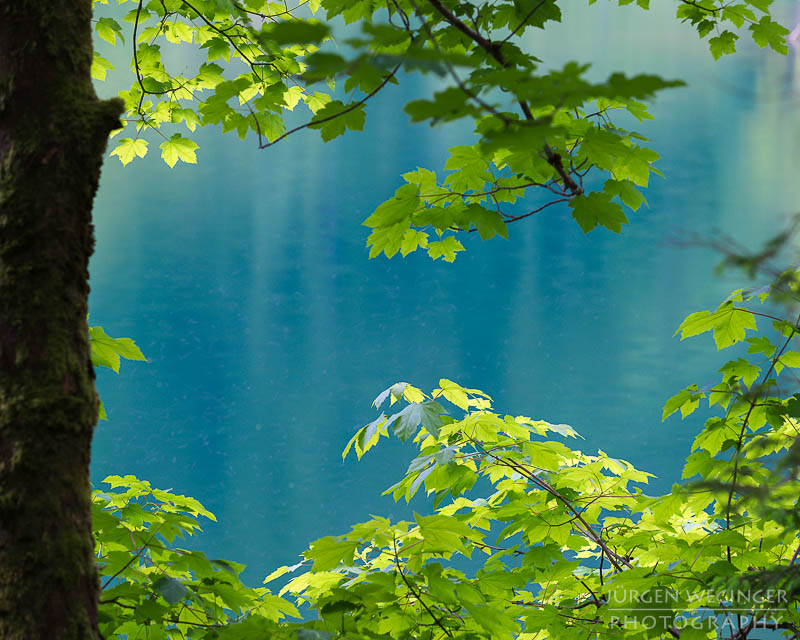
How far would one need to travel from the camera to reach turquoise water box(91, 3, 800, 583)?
4.14m

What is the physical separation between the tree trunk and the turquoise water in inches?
136

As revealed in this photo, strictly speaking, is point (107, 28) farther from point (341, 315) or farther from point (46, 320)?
point (341, 315)

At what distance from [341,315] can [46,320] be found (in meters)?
3.58

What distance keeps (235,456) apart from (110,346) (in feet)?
10.2

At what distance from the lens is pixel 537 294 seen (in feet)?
14.5

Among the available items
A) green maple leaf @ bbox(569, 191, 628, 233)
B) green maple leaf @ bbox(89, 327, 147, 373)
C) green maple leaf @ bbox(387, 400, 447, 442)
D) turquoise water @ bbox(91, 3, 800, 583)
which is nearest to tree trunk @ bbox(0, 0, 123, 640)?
green maple leaf @ bbox(89, 327, 147, 373)

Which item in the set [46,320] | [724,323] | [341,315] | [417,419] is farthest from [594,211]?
[341,315]

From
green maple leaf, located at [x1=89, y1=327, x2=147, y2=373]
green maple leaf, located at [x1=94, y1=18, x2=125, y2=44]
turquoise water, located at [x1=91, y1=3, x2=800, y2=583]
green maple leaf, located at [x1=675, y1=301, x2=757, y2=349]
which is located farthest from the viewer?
turquoise water, located at [x1=91, y1=3, x2=800, y2=583]

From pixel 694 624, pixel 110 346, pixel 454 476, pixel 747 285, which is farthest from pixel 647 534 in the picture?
pixel 110 346

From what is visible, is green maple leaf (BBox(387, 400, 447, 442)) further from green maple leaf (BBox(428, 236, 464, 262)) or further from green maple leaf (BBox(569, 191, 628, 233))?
green maple leaf (BBox(569, 191, 628, 233))

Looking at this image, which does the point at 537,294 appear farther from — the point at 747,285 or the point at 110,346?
the point at 110,346

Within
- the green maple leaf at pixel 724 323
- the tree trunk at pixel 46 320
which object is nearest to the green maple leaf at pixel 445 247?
the green maple leaf at pixel 724 323

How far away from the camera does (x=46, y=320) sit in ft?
2.59

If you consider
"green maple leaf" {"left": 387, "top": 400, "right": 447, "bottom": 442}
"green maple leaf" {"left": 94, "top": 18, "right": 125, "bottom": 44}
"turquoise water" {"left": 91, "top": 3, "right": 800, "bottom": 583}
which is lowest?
"green maple leaf" {"left": 387, "top": 400, "right": 447, "bottom": 442}
